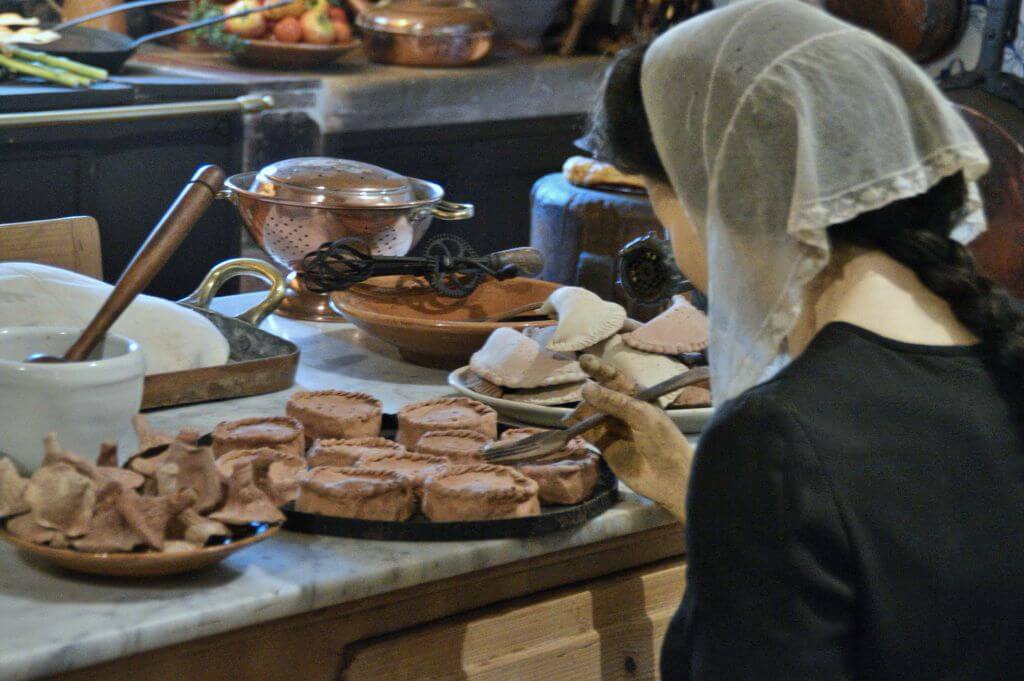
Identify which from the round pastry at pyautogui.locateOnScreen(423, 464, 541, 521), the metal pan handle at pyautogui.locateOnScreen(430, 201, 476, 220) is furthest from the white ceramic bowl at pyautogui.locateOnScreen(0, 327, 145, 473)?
the metal pan handle at pyautogui.locateOnScreen(430, 201, 476, 220)

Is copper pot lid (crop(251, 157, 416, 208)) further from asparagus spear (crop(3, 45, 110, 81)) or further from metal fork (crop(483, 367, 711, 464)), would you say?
asparagus spear (crop(3, 45, 110, 81))

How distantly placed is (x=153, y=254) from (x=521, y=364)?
0.43 m

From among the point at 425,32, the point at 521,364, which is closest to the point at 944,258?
the point at 521,364

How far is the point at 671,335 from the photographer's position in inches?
63.7

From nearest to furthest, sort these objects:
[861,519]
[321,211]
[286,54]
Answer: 1. [861,519]
2. [321,211]
3. [286,54]

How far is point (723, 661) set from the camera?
1.06 m

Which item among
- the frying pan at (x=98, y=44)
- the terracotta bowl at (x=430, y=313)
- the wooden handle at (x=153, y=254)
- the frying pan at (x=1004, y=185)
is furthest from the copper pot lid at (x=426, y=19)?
the wooden handle at (x=153, y=254)

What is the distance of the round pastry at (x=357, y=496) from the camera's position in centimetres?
124

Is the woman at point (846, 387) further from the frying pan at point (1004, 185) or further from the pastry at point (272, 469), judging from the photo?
the frying pan at point (1004, 185)

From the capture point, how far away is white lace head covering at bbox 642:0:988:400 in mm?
1063

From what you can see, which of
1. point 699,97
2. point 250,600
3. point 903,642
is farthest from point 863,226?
point 250,600

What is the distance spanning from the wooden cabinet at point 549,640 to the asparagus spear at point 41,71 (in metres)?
2.32

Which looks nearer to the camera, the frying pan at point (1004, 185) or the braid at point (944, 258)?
the braid at point (944, 258)

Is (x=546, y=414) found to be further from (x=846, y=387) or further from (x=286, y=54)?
(x=286, y=54)
